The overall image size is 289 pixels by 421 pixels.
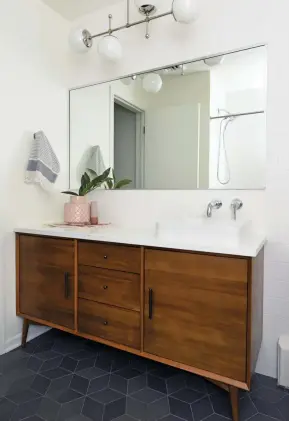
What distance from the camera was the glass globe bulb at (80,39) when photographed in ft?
6.25

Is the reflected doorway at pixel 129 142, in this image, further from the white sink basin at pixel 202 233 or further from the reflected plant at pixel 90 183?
the white sink basin at pixel 202 233

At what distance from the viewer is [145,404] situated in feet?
4.45

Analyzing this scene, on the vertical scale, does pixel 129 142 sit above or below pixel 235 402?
above

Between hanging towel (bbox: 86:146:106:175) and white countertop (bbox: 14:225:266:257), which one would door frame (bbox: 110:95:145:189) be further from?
white countertop (bbox: 14:225:266:257)

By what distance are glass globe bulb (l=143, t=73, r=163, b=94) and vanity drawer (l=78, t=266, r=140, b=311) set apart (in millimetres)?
1219

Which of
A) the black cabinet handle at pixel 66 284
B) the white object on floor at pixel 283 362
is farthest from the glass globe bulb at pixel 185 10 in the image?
the white object on floor at pixel 283 362

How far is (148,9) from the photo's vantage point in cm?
170

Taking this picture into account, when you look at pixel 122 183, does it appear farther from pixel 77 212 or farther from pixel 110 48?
pixel 110 48

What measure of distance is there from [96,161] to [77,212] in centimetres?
44

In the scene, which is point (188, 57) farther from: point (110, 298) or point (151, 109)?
point (110, 298)

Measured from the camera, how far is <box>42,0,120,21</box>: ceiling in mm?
1983

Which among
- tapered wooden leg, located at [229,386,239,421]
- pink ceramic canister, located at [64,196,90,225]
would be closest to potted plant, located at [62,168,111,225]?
pink ceramic canister, located at [64,196,90,225]

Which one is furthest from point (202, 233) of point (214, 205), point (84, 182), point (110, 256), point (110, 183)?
point (84, 182)

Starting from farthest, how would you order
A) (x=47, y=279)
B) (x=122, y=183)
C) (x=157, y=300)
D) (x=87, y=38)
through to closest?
(x=122, y=183), (x=87, y=38), (x=47, y=279), (x=157, y=300)
